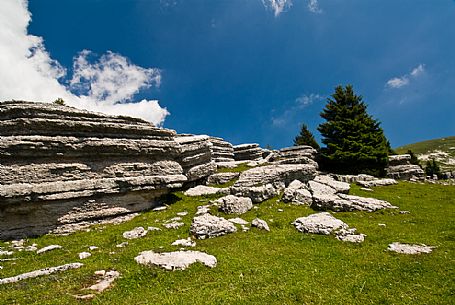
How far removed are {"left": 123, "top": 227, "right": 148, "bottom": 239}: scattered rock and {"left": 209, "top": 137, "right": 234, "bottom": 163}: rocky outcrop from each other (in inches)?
1364

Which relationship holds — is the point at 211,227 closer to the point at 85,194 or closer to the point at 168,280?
the point at 168,280

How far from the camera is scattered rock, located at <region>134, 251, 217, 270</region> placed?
10.9 metres

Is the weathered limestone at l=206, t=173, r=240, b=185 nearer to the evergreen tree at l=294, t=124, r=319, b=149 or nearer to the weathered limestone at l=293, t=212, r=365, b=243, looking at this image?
the weathered limestone at l=293, t=212, r=365, b=243

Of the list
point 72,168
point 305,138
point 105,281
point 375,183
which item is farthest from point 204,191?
point 305,138

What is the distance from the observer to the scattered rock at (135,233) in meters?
15.9

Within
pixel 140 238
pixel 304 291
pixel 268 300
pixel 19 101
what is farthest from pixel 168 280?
pixel 19 101

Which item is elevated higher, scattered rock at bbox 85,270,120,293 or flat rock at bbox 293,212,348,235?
flat rock at bbox 293,212,348,235

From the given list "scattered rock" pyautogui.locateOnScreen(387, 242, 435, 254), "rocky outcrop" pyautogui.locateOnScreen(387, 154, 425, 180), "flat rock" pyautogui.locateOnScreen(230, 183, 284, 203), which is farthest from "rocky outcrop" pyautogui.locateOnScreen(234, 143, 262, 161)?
"scattered rock" pyautogui.locateOnScreen(387, 242, 435, 254)

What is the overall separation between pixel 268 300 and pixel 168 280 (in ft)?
13.4

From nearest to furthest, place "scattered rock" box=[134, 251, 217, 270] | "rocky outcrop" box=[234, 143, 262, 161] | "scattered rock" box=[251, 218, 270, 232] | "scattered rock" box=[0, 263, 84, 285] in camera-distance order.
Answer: "scattered rock" box=[0, 263, 84, 285]
"scattered rock" box=[134, 251, 217, 270]
"scattered rock" box=[251, 218, 270, 232]
"rocky outcrop" box=[234, 143, 262, 161]

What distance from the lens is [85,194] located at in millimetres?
19297

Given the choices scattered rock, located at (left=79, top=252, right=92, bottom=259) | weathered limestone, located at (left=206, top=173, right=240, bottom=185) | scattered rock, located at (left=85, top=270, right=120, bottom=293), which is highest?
weathered limestone, located at (left=206, top=173, right=240, bottom=185)

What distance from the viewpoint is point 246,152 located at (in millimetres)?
60281

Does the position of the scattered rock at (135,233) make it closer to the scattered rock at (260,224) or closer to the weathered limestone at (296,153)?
the scattered rock at (260,224)
